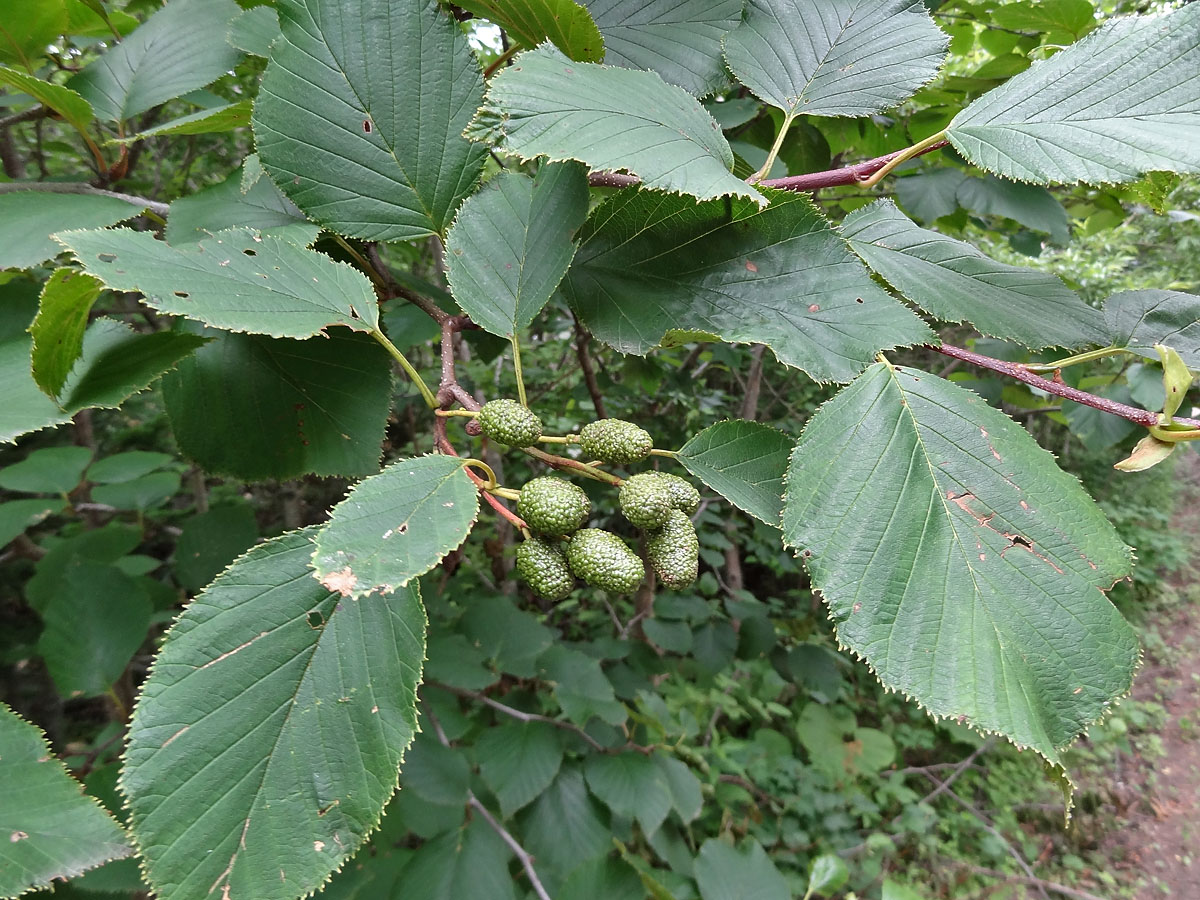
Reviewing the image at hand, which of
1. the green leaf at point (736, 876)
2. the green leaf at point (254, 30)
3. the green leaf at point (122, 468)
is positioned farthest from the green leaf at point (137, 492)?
the green leaf at point (736, 876)

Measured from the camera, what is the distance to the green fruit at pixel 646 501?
30.9 inches

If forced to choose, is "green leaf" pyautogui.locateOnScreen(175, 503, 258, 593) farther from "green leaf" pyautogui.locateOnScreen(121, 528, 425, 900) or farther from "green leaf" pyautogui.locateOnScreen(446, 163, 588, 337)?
"green leaf" pyautogui.locateOnScreen(446, 163, 588, 337)

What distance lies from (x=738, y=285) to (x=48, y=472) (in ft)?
7.42

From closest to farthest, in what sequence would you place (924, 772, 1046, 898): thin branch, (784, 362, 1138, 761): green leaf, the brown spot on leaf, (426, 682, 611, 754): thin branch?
the brown spot on leaf, (784, 362, 1138, 761): green leaf, (426, 682, 611, 754): thin branch, (924, 772, 1046, 898): thin branch

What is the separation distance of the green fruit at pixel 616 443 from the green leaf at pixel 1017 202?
84.0 inches

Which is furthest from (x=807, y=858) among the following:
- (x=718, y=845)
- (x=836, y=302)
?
(x=836, y=302)

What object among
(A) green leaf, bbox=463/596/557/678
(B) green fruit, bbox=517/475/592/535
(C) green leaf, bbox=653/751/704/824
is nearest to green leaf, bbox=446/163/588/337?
(B) green fruit, bbox=517/475/592/535

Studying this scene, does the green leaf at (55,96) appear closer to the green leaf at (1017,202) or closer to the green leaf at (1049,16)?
the green leaf at (1049,16)

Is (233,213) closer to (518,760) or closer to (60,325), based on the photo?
(60,325)

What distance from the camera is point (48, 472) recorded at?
191 centimetres

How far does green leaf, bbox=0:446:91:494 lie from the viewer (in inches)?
72.8

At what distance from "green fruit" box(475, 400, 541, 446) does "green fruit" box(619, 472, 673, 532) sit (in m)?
0.15

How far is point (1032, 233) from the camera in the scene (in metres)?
2.84

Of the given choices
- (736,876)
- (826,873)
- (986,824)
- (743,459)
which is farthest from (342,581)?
(986,824)
